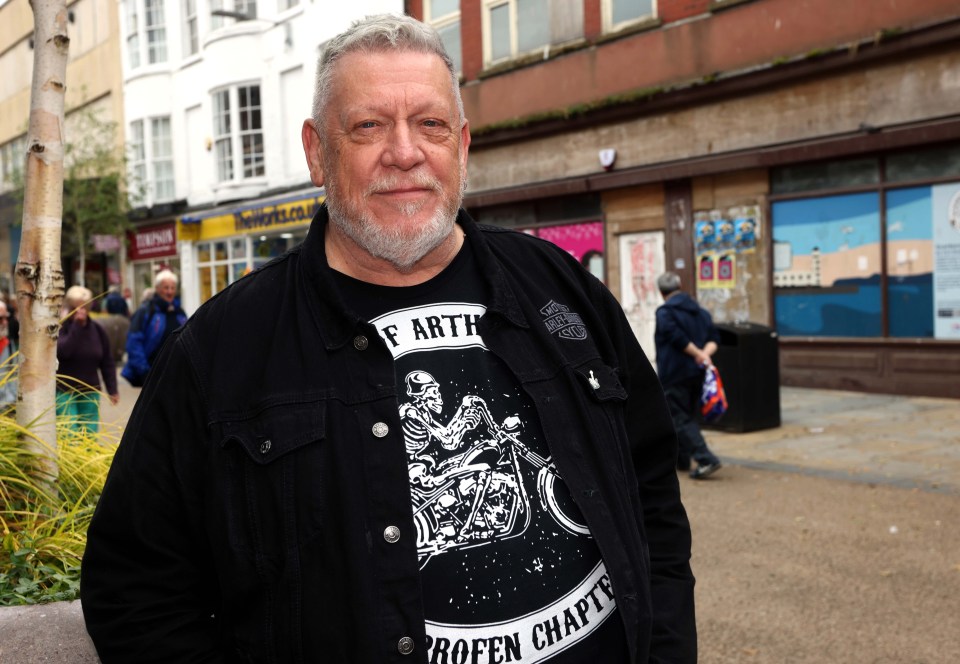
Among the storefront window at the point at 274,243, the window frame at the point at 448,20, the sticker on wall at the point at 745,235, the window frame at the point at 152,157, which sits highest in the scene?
the window frame at the point at 448,20

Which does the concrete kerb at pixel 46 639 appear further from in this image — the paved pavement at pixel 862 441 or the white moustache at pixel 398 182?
the paved pavement at pixel 862 441

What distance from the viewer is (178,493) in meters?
1.84

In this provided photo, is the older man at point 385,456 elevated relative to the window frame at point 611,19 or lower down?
lower down

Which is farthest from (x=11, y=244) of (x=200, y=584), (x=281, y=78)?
(x=200, y=584)

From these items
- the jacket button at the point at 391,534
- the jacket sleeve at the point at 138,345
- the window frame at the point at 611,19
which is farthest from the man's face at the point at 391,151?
the window frame at the point at 611,19

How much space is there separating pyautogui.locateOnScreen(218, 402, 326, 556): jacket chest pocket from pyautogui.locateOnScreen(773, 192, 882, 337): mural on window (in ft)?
39.5

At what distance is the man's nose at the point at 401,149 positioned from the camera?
6.50 ft

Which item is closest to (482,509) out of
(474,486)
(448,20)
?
(474,486)

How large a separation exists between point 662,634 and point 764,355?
8651 millimetres

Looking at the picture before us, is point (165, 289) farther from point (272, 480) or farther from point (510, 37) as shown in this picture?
point (510, 37)

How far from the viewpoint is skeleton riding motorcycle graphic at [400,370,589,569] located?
74.7 inches

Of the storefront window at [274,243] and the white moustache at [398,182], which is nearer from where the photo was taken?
the white moustache at [398,182]

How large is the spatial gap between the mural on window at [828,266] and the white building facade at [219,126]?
1048cm

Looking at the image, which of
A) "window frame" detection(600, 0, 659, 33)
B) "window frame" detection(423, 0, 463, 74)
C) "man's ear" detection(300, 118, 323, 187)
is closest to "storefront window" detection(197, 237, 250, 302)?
"window frame" detection(423, 0, 463, 74)
